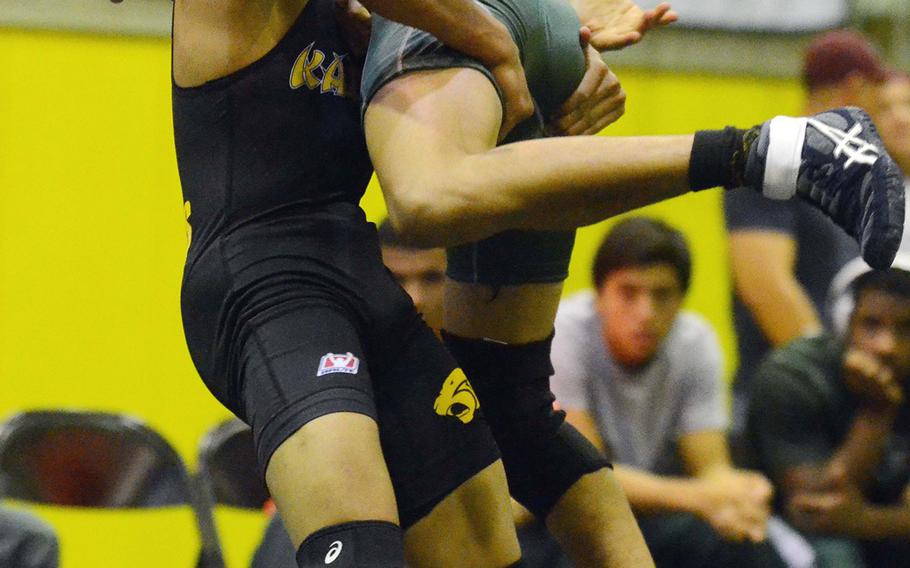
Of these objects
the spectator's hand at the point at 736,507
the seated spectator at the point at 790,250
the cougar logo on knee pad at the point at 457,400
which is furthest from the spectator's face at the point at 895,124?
the cougar logo on knee pad at the point at 457,400

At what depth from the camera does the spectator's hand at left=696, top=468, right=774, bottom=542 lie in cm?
407

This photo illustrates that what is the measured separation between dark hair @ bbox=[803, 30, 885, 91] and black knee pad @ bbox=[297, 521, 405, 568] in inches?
119

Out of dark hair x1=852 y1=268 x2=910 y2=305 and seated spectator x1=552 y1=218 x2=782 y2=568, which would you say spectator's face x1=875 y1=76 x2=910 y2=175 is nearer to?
dark hair x1=852 y1=268 x2=910 y2=305

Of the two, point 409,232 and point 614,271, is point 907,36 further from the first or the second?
point 409,232

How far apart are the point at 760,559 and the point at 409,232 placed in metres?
1.99

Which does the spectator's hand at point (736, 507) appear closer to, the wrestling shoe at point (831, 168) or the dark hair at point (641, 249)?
the dark hair at point (641, 249)

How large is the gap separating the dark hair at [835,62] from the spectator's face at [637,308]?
1059 millimetres

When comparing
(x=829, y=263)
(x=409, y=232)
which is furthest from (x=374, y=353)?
(x=829, y=263)

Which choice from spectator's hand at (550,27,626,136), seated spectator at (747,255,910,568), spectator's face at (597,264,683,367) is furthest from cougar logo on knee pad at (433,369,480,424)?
seated spectator at (747,255,910,568)

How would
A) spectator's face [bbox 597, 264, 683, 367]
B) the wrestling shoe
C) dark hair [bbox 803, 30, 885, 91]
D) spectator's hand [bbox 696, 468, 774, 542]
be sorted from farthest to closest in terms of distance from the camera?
dark hair [bbox 803, 30, 885, 91], spectator's face [bbox 597, 264, 683, 367], spectator's hand [bbox 696, 468, 774, 542], the wrestling shoe

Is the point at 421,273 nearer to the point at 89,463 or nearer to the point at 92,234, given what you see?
the point at 89,463

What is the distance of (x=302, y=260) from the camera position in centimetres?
264

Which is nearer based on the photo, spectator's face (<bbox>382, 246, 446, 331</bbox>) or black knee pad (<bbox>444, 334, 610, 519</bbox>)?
black knee pad (<bbox>444, 334, 610, 519</bbox>)

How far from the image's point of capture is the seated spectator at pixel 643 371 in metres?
4.31
